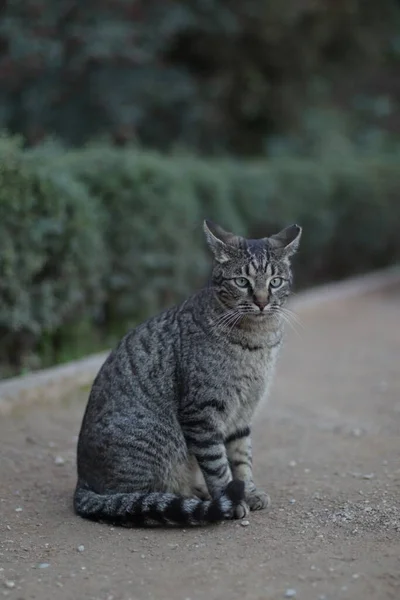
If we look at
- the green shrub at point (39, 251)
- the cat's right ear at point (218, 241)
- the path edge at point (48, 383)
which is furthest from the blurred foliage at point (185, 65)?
the cat's right ear at point (218, 241)

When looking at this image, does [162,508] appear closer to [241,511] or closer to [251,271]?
[241,511]

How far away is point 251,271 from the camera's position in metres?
4.73

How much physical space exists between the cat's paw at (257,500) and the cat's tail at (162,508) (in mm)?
306

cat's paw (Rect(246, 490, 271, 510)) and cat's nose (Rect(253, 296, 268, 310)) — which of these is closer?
cat's nose (Rect(253, 296, 268, 310))

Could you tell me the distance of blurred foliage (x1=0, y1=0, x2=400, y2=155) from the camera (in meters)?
12.1

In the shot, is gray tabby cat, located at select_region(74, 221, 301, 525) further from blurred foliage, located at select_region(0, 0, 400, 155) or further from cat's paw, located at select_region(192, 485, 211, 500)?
blurred foliage, located at select_region(0, 0, 400, 155)

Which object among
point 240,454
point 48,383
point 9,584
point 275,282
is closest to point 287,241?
point 275,282

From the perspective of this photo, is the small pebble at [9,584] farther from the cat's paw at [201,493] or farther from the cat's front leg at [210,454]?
the cat's paw at [201,493]

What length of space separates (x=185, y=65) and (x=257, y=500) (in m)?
11.4

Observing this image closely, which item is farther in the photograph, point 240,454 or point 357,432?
point 357,432

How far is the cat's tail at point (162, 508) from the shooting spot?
4336 mm

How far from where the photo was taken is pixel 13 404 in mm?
6656

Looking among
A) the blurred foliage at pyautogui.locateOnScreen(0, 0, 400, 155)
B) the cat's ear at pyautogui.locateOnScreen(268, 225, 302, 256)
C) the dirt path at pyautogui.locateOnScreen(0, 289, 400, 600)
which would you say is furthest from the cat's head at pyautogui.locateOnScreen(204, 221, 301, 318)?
the blurred foliage at pyautogui.locateOnScreen(0, 0, 400, 155)

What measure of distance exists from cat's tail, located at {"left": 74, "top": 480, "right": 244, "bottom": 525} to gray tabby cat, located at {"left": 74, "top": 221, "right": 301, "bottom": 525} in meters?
0.01
